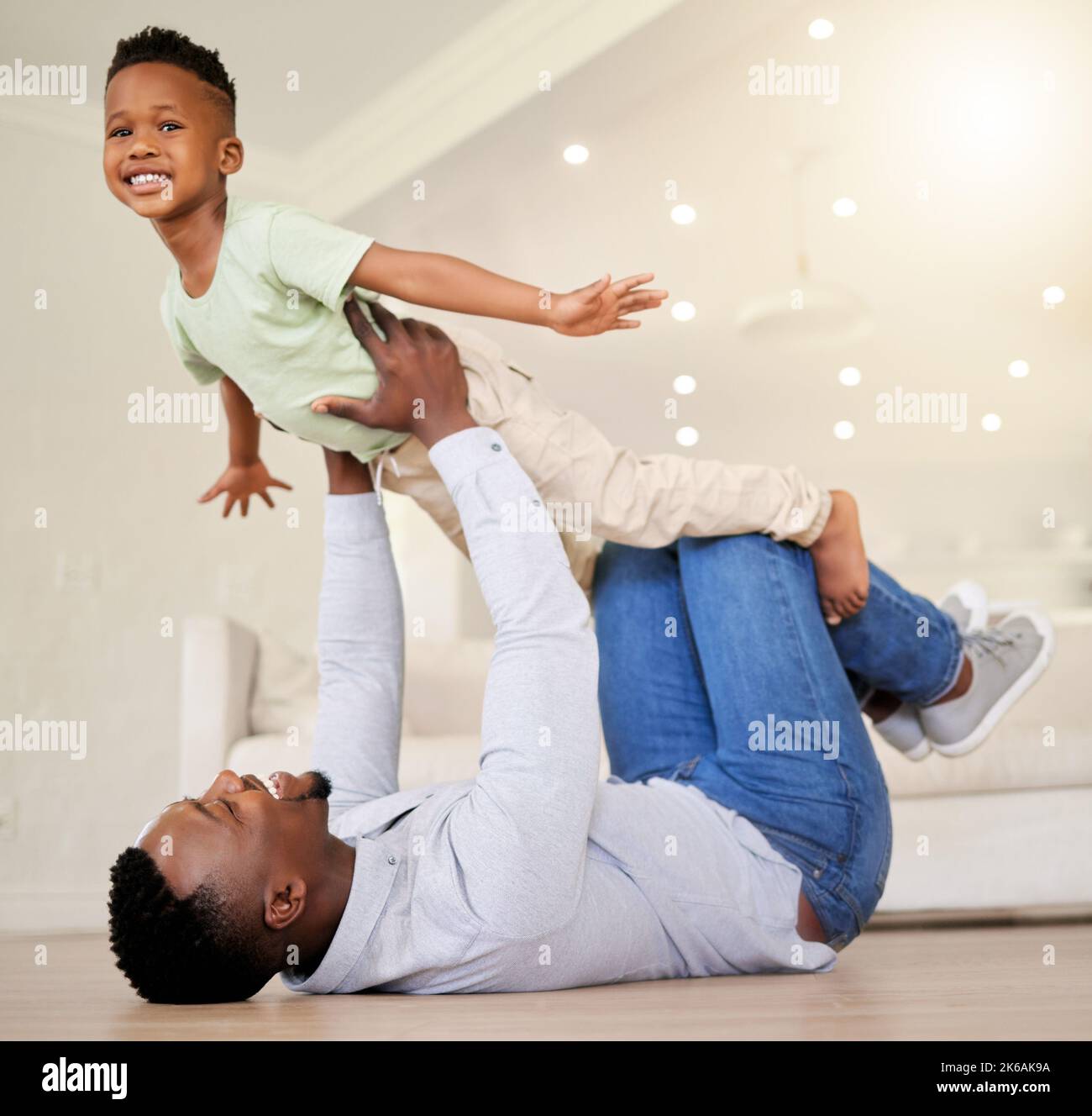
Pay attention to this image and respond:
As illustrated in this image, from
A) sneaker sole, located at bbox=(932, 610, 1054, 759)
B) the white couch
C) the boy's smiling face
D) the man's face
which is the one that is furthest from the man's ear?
the white couch

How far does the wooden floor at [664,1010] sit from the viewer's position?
69 centimetres

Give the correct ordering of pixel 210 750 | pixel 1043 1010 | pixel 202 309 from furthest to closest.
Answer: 1. pixel 210 750
2. pixel 202 309
3. pixel 1043 1010

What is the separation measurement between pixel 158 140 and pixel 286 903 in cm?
73

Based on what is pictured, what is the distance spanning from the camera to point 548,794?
2.86 feet

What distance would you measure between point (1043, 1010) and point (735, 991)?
0.23 meters

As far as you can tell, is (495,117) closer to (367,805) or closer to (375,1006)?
(367,805)

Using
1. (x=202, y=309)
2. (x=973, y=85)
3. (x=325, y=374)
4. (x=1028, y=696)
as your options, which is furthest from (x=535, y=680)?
(x=973, y=85)

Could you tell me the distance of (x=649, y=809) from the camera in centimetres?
102

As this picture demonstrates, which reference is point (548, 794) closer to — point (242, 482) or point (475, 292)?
point (475, 292)

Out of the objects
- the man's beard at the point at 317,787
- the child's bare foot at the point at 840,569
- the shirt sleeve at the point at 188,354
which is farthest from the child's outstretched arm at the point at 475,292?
the man's beard at the point at 317,787

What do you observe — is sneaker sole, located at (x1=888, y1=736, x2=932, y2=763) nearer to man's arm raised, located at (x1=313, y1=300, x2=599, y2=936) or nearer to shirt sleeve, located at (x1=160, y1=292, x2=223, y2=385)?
man's arm raised, located at (x1=313, y1=300, x2=599, y2=936)

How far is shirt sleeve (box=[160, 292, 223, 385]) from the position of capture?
1235mm

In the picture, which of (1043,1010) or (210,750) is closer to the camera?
(1043,1010)

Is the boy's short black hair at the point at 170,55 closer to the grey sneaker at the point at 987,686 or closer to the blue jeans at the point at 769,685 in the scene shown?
the blue jeans at the point at 769,685
